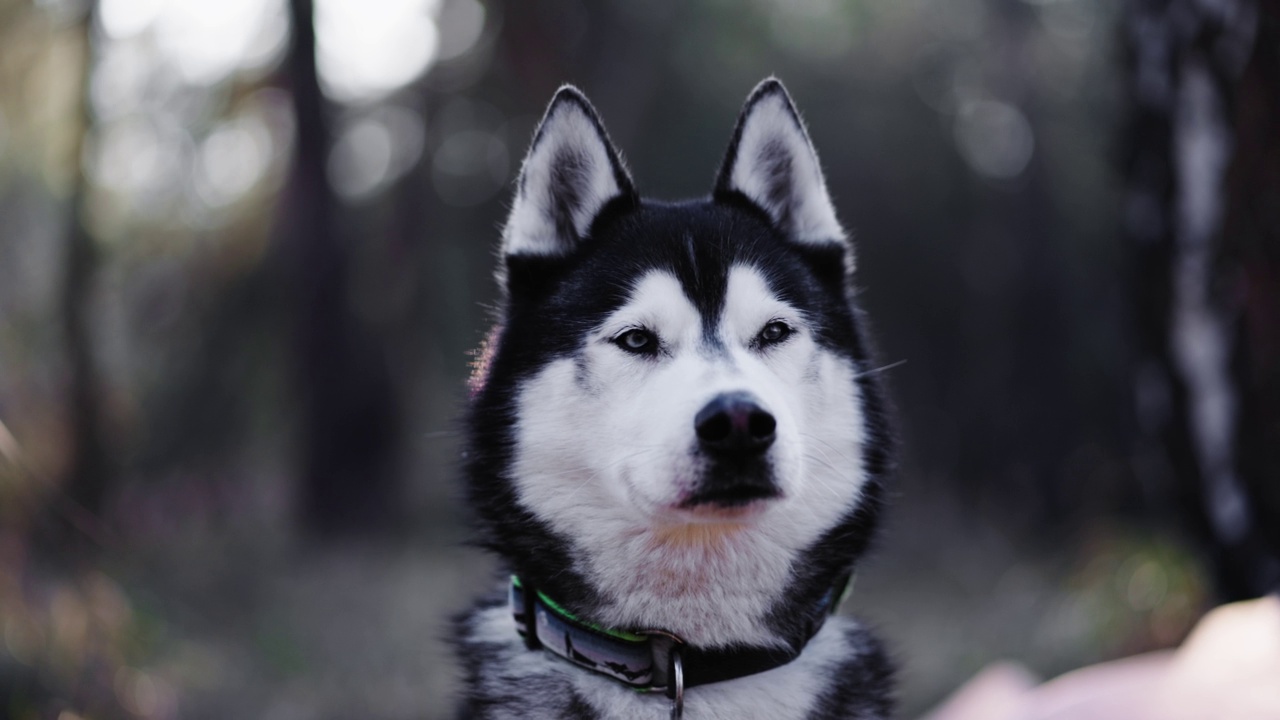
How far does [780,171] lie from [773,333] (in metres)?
0.54

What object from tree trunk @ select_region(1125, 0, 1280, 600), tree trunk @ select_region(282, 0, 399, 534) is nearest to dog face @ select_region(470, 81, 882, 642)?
tree trunk @ select_region(1125, 0, 1280, 600)

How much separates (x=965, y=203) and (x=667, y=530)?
A: 10.7 m

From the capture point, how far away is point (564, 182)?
2605 mm

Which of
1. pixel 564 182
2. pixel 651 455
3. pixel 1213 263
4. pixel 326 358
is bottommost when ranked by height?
pixel 326 358

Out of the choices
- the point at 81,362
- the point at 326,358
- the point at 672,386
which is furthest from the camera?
the point at 326,358

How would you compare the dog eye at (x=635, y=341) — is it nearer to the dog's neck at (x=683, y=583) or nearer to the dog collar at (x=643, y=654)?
the dog's neck at (x=683, y=583)

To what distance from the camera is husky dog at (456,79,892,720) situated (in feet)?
7.13

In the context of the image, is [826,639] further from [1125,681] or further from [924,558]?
[924,558]

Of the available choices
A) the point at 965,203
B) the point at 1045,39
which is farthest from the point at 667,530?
the point at 1045,39

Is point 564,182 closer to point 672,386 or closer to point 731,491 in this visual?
point 672,386

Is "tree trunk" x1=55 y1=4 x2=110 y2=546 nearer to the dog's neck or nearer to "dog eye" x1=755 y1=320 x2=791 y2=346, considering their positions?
the dog's neck

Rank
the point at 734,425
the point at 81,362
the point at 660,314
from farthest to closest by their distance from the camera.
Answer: the point at 81,362 < the point at 660,314 < the point at 734,425

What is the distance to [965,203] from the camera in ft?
38.8

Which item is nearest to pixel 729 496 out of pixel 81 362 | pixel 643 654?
pixel 643 654
